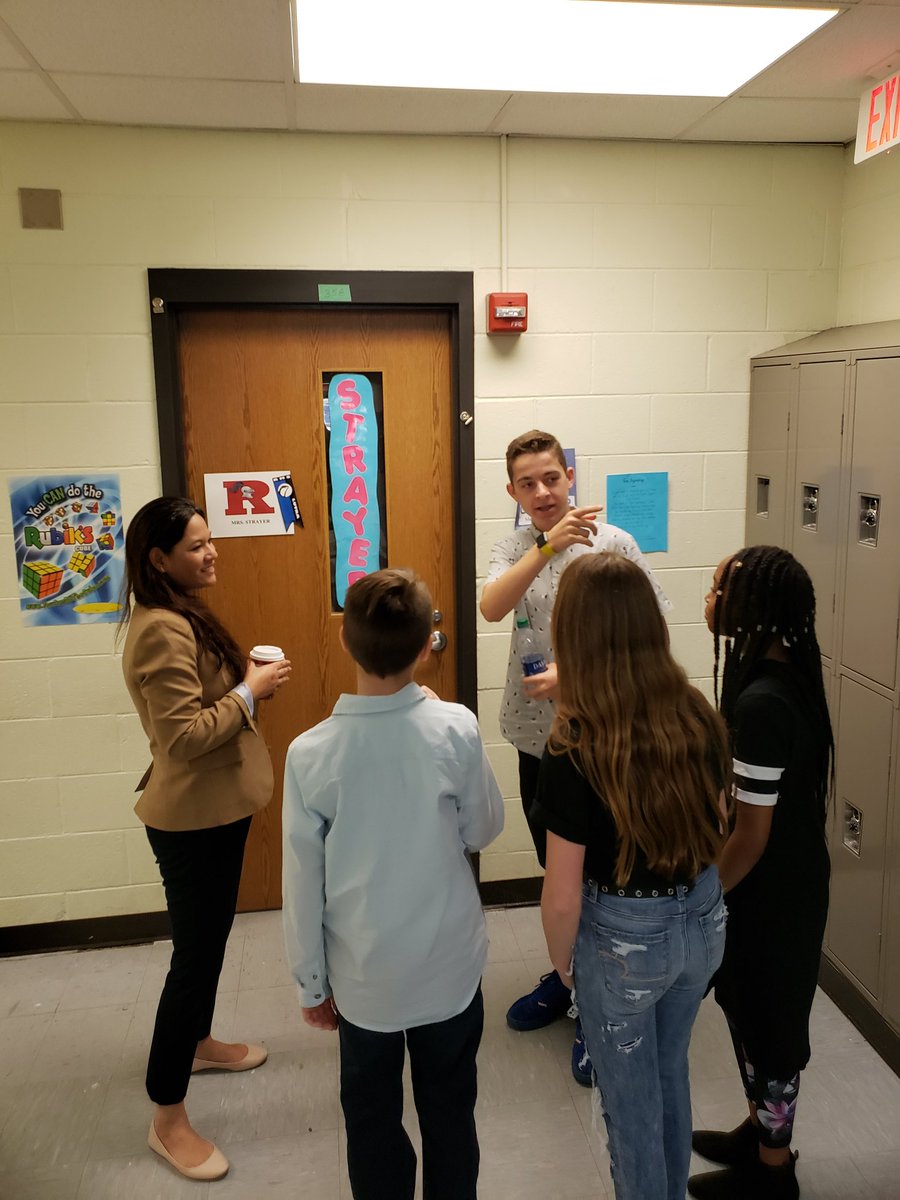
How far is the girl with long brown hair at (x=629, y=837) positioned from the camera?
59.1 inches

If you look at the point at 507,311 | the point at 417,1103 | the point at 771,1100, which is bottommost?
the point at 771,1100

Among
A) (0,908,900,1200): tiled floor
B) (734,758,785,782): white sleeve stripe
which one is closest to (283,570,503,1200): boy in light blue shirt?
(734,758,785,782): white sleeve stripe

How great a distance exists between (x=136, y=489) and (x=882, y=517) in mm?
2263

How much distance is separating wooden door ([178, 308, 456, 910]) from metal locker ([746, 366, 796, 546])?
42.2 inches

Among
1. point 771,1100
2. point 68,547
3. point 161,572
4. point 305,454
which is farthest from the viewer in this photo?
point 305,454

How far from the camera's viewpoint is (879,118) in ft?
8.09

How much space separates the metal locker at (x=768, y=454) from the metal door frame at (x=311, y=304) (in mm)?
1004

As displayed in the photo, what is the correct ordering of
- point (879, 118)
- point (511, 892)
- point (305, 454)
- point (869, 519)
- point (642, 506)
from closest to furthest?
point (879, 118) → point (869, 519) → point (305, 454) → point (642, 506) → point (511, 892)

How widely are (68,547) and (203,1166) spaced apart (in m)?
1.83

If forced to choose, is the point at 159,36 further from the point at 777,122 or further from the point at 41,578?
the point at 777,122

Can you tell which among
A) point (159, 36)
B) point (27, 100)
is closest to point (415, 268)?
point (159, 36)

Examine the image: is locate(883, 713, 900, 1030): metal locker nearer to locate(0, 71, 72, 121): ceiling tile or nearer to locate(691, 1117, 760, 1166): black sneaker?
locate(691, 1117, 760, 1166): black sneaker

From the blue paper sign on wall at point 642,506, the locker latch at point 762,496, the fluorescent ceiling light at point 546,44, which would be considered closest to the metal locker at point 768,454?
the locker latch at point 762,496

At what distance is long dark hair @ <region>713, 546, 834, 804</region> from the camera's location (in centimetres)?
177
